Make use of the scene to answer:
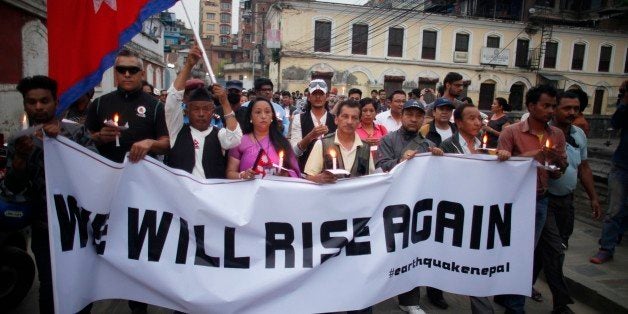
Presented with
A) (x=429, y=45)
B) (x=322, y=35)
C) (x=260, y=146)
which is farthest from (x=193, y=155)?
(x=429, y=45)

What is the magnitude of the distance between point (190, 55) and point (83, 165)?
3.58 ft

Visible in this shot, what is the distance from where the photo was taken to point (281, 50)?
2747 cm

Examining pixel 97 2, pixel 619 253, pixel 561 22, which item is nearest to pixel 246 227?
pixel 97 2

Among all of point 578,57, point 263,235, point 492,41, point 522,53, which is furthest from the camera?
point 578,57

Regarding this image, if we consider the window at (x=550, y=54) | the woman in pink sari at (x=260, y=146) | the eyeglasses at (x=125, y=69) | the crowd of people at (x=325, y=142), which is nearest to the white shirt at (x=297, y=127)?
the crowd of people at (x=325, y=142)

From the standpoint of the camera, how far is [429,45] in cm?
3022

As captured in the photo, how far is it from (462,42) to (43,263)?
32.1 m

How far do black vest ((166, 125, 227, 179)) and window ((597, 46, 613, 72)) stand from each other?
40152 mm

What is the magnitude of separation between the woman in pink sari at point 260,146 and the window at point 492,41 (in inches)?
1240

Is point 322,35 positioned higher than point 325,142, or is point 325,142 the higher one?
point 322,35

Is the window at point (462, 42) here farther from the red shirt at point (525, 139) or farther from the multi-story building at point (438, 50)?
the red shirt at point (525, 139)

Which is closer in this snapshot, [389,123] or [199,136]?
[199,136]

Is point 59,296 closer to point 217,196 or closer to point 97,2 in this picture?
point 217,196

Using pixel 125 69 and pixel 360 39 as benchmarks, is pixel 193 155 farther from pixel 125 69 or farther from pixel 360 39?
pixel 360 39
